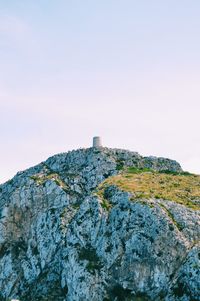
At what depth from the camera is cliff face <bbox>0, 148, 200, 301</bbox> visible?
88.5m

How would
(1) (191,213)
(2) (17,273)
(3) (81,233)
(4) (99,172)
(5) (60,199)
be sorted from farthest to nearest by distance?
(4) (99,172)
(5) (60,199)
(2) (17,273)
(3) (81,233)
(1) (191,213)

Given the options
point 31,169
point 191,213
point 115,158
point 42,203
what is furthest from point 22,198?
point 191,213

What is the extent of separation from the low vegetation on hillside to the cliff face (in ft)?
→ 6.13

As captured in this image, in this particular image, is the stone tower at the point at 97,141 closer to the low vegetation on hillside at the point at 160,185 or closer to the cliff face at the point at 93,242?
the cliff face at the point at 93,242

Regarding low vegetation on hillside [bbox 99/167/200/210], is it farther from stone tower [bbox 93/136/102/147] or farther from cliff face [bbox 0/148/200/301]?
stone tower [bbox 93/136/102/147]

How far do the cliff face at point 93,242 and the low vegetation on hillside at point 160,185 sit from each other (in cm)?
187

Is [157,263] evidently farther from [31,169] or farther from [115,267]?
[31,169]

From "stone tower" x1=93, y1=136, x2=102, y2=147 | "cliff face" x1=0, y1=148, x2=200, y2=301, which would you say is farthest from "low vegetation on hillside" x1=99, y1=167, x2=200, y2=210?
"stone tower" x1=93, y1=136, x2=102, y2=147

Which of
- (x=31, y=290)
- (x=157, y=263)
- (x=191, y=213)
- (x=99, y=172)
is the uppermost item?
(x=99, y=172)

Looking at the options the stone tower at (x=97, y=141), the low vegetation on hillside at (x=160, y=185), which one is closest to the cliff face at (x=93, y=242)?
the low vegetation on hillside at (x=160, y=185)

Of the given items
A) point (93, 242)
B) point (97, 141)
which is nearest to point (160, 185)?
point (93, 242)

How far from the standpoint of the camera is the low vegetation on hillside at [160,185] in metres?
104

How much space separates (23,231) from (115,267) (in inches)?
1664

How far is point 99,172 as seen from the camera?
451 feet
